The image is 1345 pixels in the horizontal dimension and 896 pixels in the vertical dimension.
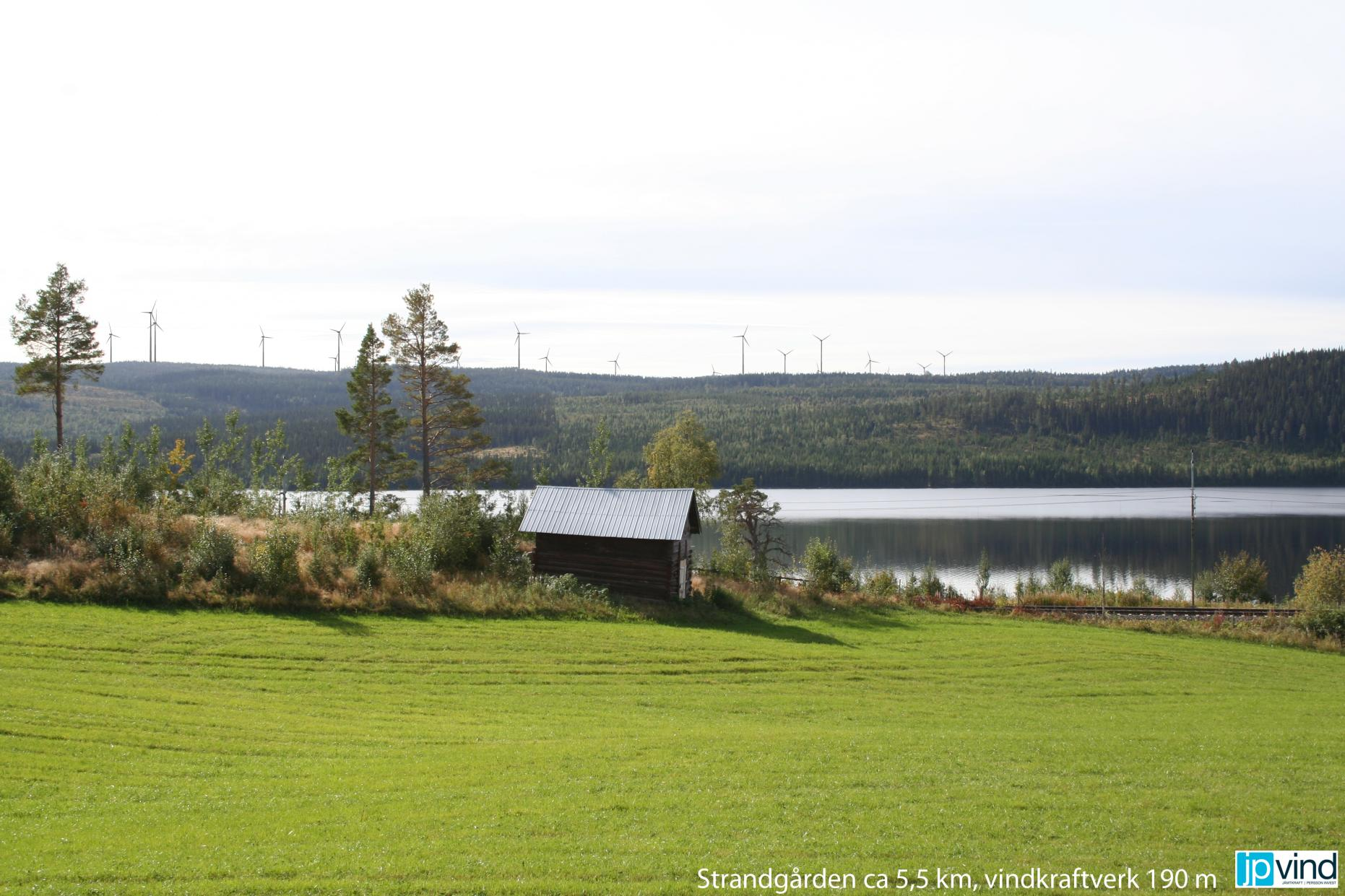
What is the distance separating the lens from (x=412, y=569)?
3167cm

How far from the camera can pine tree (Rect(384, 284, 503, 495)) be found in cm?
4650

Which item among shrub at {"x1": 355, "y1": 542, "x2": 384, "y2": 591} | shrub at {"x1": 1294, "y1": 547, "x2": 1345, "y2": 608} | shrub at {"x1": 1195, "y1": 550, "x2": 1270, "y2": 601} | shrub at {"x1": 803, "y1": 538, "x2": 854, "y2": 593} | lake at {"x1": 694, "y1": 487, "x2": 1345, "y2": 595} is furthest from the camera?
lake at {"x1": 694, "y1": 487, "x2": 1345, "y2": 595}

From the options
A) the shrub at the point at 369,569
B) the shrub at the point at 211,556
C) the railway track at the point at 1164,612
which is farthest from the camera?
the railway track at the point at 1164,612

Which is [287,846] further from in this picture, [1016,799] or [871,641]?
[871,641]

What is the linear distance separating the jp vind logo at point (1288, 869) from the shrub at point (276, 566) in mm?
26889

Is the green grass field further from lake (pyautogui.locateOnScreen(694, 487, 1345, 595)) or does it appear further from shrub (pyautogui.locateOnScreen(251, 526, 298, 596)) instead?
lake (pyautogui.locateOnScreen(694, 487, 1345, 595))

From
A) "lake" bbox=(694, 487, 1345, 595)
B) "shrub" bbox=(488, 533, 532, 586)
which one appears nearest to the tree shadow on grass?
"shrub" bbox=(488, 533, 532, 586)

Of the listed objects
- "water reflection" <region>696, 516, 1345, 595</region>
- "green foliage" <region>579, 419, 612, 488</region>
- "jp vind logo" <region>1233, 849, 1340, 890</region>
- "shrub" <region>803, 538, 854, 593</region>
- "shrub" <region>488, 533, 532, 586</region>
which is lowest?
"water reflection" <region>696, 516, 1345, 595</region>

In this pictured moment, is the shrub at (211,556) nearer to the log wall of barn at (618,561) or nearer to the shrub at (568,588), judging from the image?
the shrub at (568,588)

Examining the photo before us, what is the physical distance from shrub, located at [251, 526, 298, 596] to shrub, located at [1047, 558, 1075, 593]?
47358 mm

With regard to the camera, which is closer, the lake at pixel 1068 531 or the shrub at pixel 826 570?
the shrub at pixel 826 570

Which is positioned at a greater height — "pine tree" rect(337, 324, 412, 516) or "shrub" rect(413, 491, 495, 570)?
"pine tree" rect(337, 324, 412, 516)

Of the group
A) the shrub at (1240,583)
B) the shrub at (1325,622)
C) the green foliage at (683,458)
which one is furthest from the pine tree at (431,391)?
the shrub at (1240,583)

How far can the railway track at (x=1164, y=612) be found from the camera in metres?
39.7
